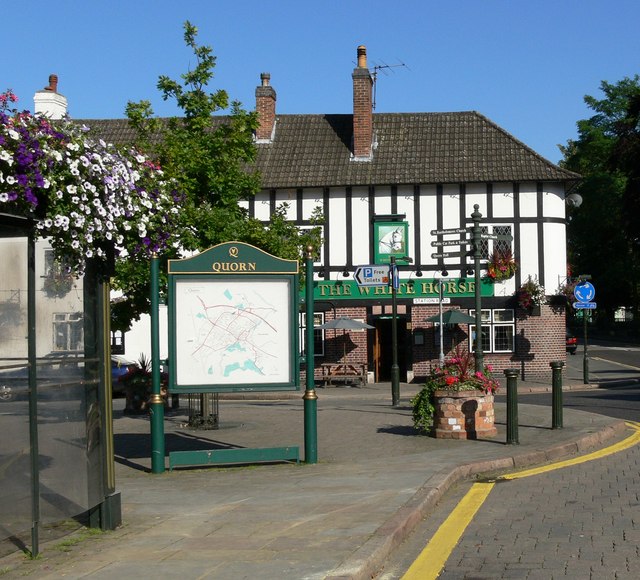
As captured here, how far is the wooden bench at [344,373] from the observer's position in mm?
33094

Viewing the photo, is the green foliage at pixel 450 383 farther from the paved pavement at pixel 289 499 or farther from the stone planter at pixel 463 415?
the paved pavement at pixel 289 499

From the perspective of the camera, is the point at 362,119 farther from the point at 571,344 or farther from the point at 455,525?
the point at 455,525

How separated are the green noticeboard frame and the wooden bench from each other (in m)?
20.8

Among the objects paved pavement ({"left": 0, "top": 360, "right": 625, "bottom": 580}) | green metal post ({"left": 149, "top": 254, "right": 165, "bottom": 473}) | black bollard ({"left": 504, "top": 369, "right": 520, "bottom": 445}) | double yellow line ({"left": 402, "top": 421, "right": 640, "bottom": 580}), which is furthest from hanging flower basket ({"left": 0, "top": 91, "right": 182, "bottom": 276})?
black bollard ({"left": 504, "top": 369, "right": 520, "bottom": 445})

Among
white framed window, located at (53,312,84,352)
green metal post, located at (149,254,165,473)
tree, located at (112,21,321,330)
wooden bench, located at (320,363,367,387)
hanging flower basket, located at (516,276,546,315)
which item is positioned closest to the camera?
white framed window, located at (53,312,84,352)

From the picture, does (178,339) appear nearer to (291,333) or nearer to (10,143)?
(291,333)

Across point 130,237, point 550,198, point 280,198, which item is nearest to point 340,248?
point 280,198

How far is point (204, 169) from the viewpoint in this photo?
725 inches

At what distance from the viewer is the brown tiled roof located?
34406mm

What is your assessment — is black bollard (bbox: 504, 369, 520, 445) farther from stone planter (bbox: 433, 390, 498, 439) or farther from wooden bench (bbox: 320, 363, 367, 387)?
wooden bench (bbox: 320, 363, 367, 387)

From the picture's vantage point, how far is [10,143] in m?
6.43

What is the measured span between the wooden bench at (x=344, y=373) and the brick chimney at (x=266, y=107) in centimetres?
940

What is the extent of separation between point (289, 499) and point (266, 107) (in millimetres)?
29154

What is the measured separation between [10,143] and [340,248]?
28284 millimetres
